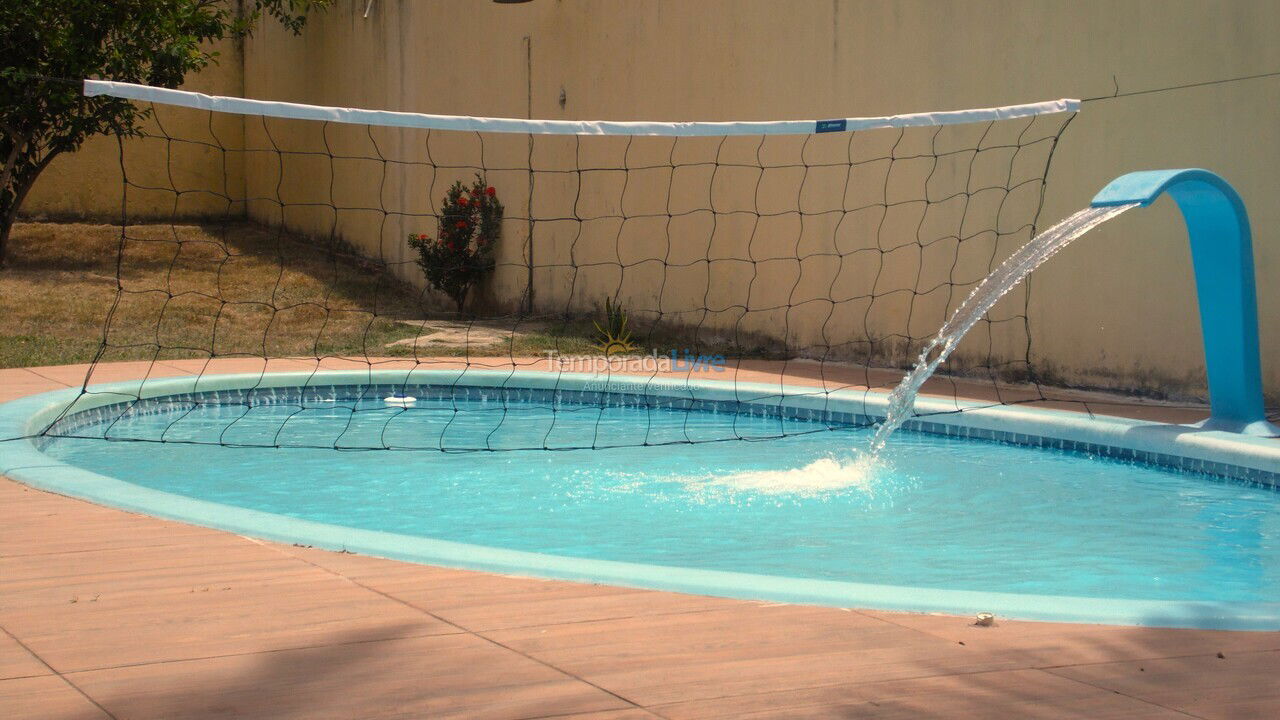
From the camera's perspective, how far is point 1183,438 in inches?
204

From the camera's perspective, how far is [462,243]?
1159 centimetres

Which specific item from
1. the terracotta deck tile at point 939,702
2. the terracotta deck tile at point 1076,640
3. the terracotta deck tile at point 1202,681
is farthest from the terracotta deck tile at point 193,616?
the terracotta deck tile at point 1202,681

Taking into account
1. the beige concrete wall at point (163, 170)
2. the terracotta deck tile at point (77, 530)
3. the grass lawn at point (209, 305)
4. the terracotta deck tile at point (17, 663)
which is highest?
the beige concrete wall at point (163, 170)

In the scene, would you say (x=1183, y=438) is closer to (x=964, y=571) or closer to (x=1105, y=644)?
(x=964, y=571)

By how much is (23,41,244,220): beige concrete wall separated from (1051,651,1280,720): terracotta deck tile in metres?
12.7

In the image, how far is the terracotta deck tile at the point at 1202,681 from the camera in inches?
85.0

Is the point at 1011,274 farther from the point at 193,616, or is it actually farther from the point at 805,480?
the point at 193,616

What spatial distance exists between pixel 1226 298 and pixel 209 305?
8.21m

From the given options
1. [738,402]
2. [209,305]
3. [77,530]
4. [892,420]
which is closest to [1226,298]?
[892,420]

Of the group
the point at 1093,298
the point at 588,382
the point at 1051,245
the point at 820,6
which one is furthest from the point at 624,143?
the point at 1051,245

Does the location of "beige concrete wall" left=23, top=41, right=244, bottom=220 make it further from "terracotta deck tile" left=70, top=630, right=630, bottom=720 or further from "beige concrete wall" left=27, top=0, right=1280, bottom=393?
"terracotta deck tile" left=70, top=630, right=630, bottom=720

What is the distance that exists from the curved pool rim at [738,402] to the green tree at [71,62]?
4.99 m

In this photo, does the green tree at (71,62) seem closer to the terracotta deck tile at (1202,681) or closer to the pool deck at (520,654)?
the pool deck at (520,654)

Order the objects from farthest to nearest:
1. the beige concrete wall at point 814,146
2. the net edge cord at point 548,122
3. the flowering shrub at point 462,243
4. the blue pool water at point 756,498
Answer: the flowering shrub at point 462,243, the beige concrete wall at point 814,146, the net edge cord at point 548,122, the blue pool water at point 756,498
